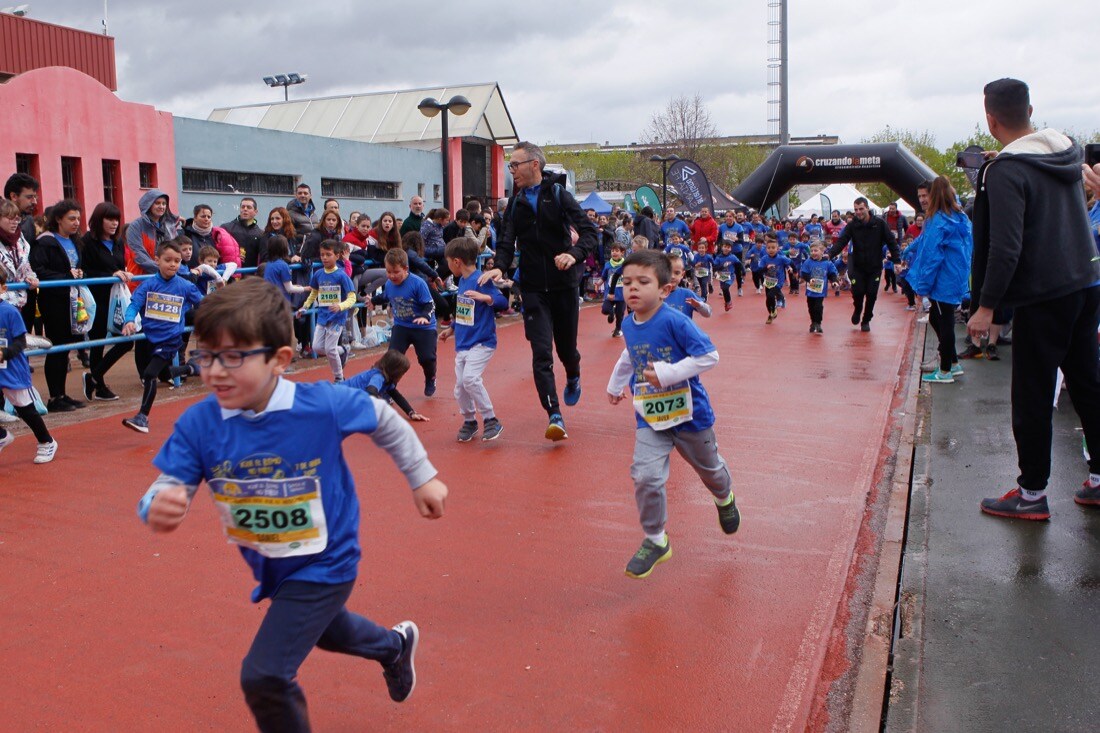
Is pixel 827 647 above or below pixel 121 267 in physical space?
below

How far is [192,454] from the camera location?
2.78 metres

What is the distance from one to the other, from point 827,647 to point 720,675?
542 millimetres

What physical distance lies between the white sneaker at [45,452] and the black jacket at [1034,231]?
6.29 metres

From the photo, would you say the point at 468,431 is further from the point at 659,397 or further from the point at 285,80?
the point at 285,80

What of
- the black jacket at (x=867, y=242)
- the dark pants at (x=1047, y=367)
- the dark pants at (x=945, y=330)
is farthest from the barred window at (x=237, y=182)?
the dark pants at (x=1047, y=367)

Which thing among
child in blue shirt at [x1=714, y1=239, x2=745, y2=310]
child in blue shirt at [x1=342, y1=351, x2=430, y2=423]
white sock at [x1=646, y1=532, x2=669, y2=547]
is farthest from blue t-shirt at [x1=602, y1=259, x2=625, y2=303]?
white sock at [x1=646, y1=532, x2=669, y2=547]

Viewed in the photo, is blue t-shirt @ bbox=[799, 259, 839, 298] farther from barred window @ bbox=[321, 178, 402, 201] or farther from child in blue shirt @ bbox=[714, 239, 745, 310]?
barred window @ bbox=[321, 178, 402, 201]

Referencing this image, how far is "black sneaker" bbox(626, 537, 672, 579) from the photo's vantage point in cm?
448

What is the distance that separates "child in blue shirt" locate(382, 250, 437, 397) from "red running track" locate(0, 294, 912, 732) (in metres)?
1.45

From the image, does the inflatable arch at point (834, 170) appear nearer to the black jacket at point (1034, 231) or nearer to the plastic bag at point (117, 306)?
the plastic bag at point (117, 306)

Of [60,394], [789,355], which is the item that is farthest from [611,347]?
[60,394]

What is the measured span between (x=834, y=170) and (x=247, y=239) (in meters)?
19.0

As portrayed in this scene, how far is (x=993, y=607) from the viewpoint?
4.22 meters

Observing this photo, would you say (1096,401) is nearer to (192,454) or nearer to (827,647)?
(827,647)
